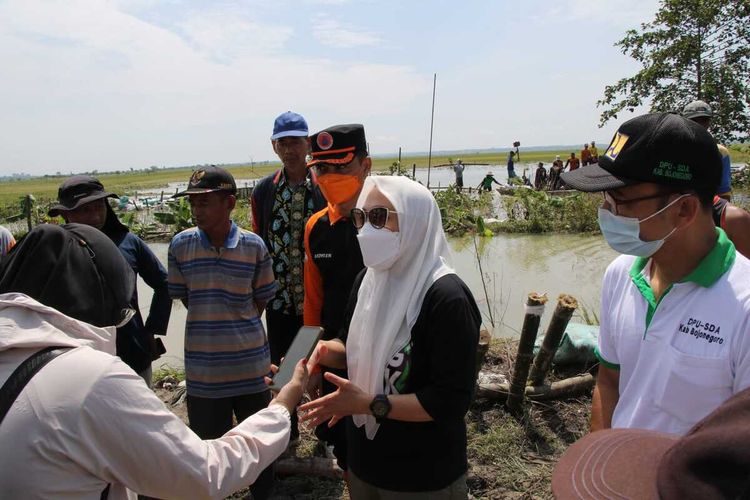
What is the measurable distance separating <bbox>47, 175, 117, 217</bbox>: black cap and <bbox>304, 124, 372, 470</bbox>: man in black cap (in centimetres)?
132

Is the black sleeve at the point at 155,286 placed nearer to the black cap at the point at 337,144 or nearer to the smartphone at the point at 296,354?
the black cap at the point at 337,144

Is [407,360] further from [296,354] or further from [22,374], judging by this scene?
[22,374]

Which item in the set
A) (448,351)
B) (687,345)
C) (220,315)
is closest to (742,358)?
(687,345)

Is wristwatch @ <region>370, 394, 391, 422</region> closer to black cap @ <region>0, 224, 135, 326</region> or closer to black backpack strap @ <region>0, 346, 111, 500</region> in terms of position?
black cap @ <region>0, 224, 135, 326</region>

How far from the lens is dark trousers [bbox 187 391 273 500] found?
9.70 feet

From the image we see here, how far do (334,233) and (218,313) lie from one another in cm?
78

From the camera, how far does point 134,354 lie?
10.1 ft

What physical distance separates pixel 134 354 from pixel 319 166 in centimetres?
152

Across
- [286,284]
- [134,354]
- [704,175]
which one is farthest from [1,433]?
[286,284]

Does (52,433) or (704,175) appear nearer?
(52,433)

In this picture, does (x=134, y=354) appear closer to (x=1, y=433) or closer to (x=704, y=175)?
(x=1, y=433)

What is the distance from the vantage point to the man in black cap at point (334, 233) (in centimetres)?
285

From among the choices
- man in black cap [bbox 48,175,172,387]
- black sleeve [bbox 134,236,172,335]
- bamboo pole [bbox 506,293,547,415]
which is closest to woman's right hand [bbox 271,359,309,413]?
man in black cap [bbox 48,175,172,387]

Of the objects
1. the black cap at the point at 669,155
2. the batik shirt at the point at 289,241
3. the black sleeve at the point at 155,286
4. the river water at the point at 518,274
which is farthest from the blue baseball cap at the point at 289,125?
the river water at the point at 518,274
